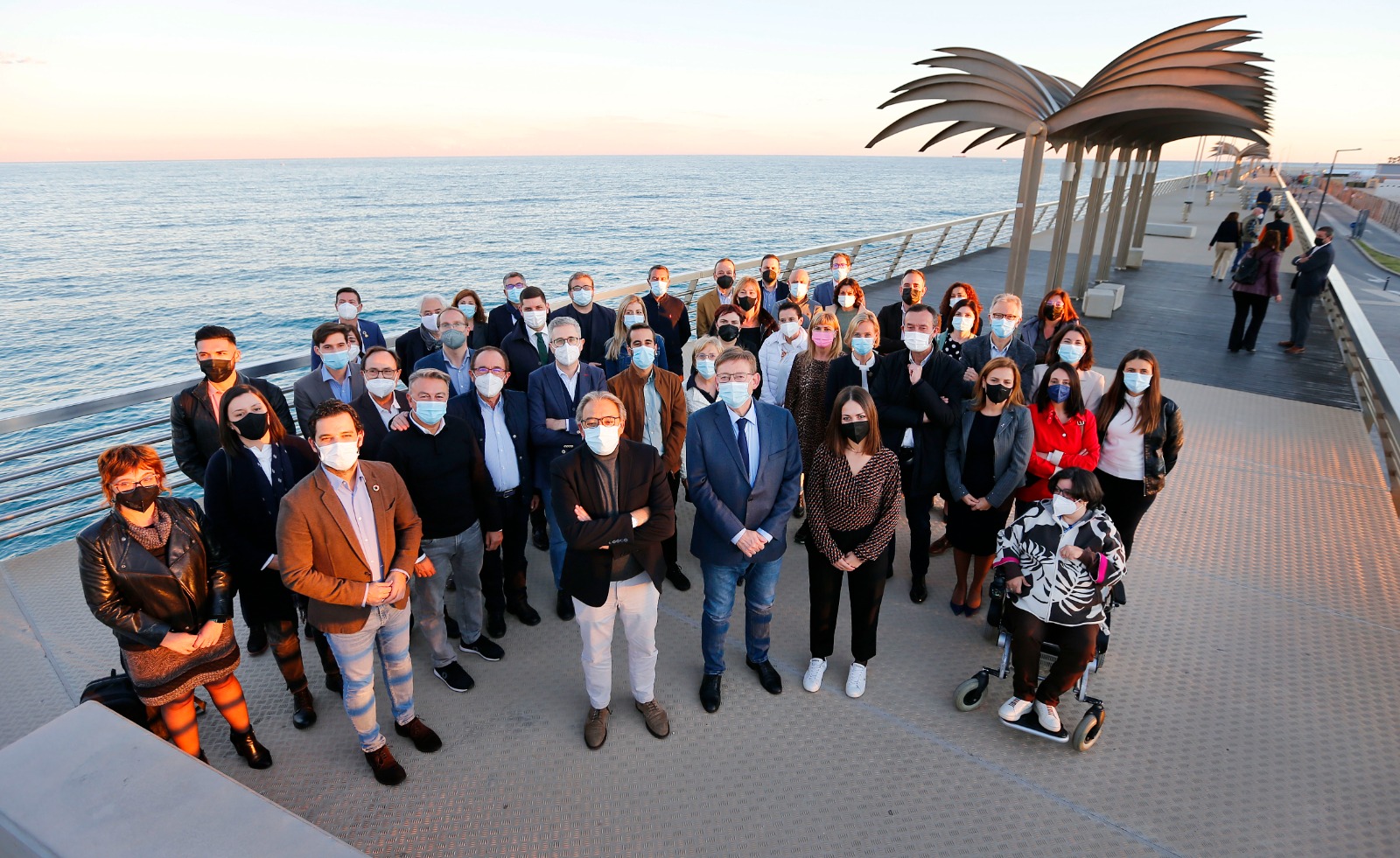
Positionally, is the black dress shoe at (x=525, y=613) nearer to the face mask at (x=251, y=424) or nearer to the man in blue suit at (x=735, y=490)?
the man in blue suit at (x=735, y=490)

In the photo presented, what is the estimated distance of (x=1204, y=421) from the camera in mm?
6664

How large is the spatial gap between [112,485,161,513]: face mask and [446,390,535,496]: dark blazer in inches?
51.5

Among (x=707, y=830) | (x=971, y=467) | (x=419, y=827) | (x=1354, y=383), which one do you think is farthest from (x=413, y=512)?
(x=1354, y=383)

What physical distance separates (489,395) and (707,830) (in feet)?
7.71

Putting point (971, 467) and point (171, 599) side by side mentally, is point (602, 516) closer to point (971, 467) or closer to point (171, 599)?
point (171, 599)

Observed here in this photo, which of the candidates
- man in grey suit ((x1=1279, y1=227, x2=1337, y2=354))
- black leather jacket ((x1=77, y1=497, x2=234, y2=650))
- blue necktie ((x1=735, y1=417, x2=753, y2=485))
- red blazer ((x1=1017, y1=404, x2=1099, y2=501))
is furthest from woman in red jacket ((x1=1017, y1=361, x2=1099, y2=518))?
man in grey suit ((x1=1279, y1=227, x2=1337, y2=354))

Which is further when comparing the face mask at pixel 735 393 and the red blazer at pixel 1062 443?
the red blazer at pixel 1062 443

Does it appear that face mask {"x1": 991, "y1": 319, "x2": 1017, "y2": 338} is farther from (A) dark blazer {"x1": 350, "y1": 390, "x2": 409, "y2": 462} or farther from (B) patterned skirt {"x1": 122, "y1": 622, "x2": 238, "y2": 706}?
(B) patterned skirt {"x1": 122, "y1": 622, "x2": 238, "y2": 706}

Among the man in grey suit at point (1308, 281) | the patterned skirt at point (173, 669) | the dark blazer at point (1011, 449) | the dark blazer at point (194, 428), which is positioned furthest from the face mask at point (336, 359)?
the man in grey suit at point (1308, 281)

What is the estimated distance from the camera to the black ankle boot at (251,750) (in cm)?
298

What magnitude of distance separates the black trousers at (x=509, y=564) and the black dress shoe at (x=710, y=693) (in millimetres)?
1266

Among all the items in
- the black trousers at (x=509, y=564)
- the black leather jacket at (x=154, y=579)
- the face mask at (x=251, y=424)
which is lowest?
the black trousers at (x=509, y=564)

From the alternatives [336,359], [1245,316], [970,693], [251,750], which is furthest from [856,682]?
[1245,316]

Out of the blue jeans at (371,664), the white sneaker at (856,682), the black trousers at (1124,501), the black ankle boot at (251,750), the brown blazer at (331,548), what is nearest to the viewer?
the brown blazer at (331,548)
